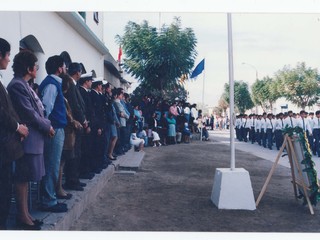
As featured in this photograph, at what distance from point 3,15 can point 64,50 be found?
390 centimetres

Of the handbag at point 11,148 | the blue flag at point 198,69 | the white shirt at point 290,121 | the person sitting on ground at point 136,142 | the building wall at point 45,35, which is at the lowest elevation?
the person sitting on ground at point 136,142

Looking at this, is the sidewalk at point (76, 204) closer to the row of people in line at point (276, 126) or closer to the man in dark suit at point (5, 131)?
the man in dark suit at point (5, 131)

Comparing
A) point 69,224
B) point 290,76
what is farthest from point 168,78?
point 290,76

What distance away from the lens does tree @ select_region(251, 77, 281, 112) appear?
39.6 metres

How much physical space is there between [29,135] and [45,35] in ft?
15.9

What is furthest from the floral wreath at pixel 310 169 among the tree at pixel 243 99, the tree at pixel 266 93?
the tree at pixel 243 99

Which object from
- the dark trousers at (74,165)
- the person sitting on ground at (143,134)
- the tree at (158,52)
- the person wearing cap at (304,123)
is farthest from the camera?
the tree at (158,52)

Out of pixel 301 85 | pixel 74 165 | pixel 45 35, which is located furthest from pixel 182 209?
pixel 301 85

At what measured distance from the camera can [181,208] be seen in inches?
238

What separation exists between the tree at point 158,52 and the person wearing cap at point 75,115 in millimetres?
10798

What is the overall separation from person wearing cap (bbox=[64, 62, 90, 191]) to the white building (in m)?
1.29

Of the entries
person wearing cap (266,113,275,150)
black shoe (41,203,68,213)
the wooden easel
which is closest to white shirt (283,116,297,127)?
person wearing cap (266,113,275,150)

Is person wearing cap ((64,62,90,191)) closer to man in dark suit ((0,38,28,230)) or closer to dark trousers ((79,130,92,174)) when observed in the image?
dark trousers ((79,130,92,174))

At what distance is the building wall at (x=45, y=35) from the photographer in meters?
6.30
